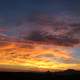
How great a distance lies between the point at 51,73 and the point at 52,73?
321cm

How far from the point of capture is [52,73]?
89.9m

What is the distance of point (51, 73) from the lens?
93.1m

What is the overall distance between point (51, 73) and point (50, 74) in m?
0.68

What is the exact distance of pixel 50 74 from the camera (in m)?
92.6

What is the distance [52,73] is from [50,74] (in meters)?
2.73
